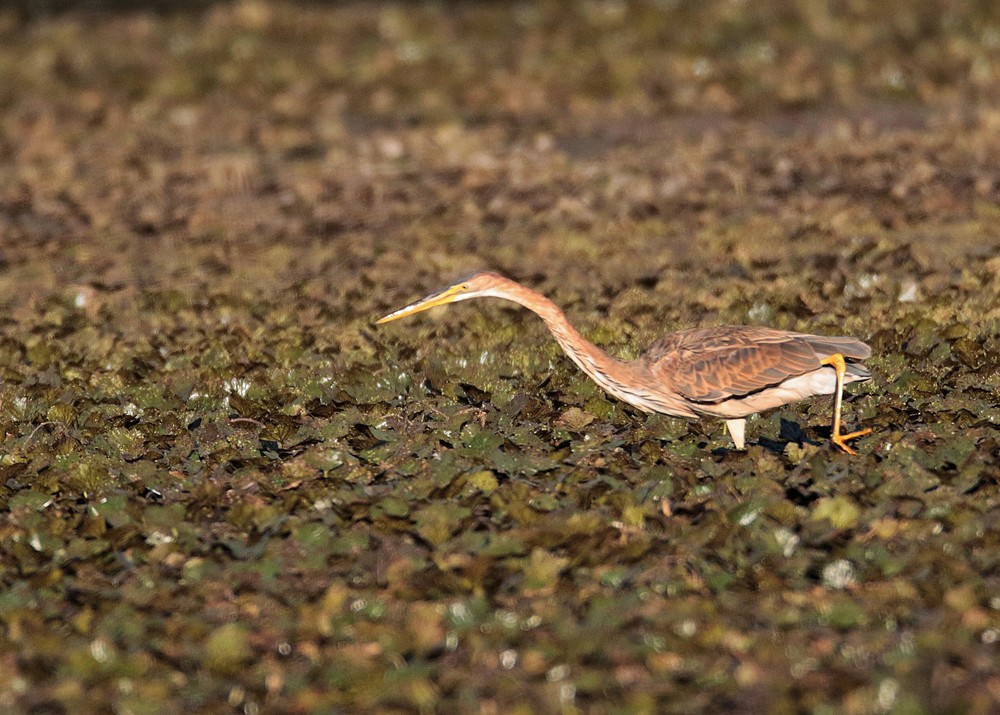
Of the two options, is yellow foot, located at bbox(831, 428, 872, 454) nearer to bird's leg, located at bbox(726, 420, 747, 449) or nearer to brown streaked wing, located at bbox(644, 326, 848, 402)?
brown streaked wing, located at bbox(644, 326, 848, 402)

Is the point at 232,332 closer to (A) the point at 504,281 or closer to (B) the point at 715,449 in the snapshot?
(A) the point at 504,281

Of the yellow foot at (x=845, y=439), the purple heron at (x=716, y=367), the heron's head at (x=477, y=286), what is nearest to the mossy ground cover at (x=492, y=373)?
the yellow foot at (x=845, y=439)

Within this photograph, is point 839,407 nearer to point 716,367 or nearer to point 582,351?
point 716,367

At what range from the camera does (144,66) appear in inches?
715

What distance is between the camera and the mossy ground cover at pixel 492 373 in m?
5.68

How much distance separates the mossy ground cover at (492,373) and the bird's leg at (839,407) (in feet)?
0.39

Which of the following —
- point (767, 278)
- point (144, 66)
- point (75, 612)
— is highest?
point (75, 612)

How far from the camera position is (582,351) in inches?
300

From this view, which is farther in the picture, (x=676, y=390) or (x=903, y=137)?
(x=903, y=137)

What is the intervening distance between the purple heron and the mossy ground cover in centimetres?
22

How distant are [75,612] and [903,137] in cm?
988

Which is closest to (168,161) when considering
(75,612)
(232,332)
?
(232,332)

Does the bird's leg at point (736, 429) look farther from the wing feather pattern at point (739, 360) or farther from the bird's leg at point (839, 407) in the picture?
the bird's leg at point (839, 407)

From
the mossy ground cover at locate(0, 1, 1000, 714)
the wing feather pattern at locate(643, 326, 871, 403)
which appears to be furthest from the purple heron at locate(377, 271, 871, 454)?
the mossy ground cover at locate(0, 1, 1000, 714)
